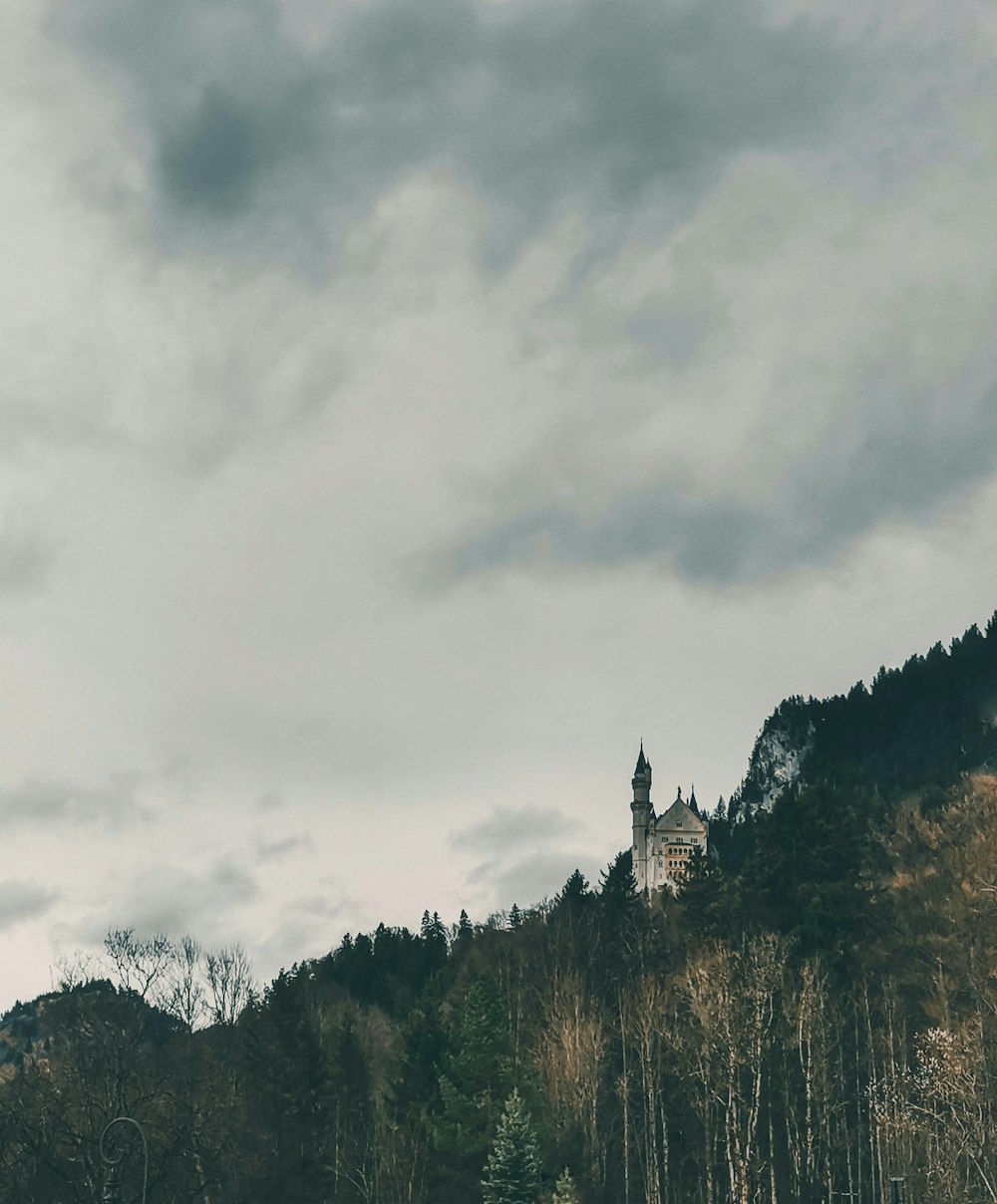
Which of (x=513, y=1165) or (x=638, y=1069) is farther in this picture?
(x=638, y=1069)

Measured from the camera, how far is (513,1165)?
197 ft

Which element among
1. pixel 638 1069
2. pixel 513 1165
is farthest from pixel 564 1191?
pixel 638 1069

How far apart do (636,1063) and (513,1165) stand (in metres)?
17.0

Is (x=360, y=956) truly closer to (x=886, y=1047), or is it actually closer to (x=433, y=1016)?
(x=433, y=1016)

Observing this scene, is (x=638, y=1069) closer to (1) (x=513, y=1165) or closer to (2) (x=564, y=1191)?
(1) (x=513, y=1165)

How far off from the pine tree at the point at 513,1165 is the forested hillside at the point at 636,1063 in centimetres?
11

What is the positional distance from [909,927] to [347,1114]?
32.2 m

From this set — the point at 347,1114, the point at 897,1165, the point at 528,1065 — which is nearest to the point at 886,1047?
the point at 897,1165

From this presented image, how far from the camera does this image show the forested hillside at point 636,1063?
188ft

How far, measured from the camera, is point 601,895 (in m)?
89.5

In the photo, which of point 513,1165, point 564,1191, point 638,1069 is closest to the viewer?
point 564,1191

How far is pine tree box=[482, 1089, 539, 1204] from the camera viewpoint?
59.6 m

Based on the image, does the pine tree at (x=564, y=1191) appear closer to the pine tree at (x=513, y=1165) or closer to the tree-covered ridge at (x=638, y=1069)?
the tree-covered ridge at (x=638, y=1069)

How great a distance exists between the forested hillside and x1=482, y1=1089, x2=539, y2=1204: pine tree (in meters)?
0.11
